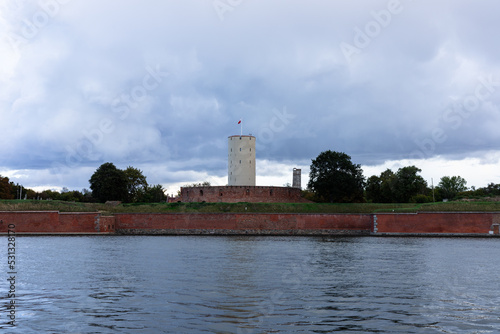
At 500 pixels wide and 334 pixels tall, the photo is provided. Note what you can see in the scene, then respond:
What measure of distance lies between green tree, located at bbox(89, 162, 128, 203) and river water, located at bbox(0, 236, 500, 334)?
32718 millimetres

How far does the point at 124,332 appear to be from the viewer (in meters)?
8.10

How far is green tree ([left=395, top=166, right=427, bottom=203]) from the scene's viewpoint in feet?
165

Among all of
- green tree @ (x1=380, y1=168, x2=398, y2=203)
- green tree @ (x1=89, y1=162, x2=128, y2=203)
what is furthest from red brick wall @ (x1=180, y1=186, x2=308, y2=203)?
green tree @ (x1=380, y1=168, x2=398, y2=203)

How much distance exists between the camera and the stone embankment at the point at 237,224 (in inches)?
1444

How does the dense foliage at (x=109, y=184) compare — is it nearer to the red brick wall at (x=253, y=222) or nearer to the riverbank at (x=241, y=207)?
the riverbank at (x=241, y=207)

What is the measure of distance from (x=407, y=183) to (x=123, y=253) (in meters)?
35.1

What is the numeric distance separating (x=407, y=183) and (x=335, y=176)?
8.43 metres

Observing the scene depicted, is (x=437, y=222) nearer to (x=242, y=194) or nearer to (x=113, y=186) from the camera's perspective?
(x=242, y=194)

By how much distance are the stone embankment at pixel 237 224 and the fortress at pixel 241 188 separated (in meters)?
7.69

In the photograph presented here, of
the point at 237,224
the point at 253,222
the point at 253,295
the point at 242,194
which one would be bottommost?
the point at 253,295

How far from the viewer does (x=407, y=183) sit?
50.3 m

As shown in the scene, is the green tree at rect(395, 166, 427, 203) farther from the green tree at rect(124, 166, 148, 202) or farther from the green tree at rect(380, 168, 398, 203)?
the green tree at rect(124, 166, 148, 202)

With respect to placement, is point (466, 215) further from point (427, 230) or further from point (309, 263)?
point (309, 263)

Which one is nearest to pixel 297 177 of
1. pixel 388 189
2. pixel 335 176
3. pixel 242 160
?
pixel 388 189
